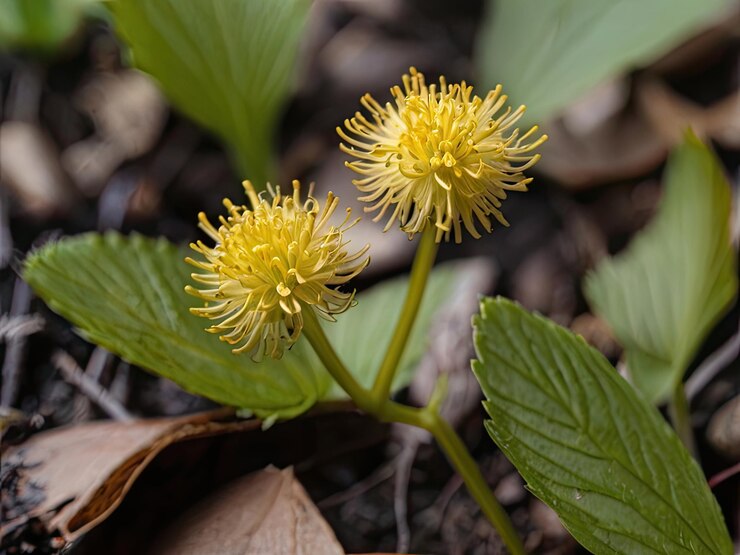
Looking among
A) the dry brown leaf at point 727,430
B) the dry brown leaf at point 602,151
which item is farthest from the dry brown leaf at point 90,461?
the dry brown leaf at point 602,151

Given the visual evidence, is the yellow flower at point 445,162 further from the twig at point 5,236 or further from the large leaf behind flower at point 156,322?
the twig at point 5,236

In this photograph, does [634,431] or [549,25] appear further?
[549,25]

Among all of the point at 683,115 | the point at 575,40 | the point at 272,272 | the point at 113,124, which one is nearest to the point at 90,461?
the point at 272,272

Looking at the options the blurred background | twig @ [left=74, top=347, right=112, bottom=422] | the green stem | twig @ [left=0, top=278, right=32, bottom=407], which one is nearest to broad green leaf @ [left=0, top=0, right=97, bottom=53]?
Answer: the blurred background

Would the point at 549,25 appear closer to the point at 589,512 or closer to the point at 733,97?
the point at 733,97

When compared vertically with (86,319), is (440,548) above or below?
below

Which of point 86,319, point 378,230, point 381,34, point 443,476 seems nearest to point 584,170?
point 378,230
